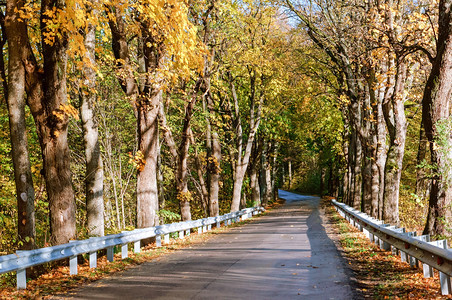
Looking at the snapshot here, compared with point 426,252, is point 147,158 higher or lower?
higher

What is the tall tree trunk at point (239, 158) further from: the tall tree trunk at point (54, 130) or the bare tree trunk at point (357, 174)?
the tall tree trunk at point (54, 130)

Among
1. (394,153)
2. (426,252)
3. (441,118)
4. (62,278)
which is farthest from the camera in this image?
(394,153)

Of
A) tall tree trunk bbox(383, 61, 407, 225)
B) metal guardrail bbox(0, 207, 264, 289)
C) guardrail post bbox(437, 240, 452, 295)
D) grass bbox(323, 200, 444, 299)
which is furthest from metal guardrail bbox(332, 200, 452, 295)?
metal guardrail bbox(0, 207, 264, 289)

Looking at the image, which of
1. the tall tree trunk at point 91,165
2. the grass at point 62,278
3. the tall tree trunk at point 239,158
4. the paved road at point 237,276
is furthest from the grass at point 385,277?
the tall tree trunk at point 239,158

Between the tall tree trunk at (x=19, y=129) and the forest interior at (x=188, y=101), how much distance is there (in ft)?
0.09

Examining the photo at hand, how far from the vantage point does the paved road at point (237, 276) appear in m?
7.72

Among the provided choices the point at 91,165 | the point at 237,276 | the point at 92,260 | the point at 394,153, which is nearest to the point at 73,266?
the point at 92,260

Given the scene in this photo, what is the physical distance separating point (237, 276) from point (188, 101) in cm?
1376

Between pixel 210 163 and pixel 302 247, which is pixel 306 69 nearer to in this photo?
pixel 210 163

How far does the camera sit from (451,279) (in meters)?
7.28

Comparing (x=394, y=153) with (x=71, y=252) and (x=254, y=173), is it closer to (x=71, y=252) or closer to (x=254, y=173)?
(x=71, y=252)

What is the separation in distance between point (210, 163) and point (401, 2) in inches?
513

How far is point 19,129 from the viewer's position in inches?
388

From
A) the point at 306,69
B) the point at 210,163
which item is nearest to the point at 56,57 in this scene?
the point at 210,163
